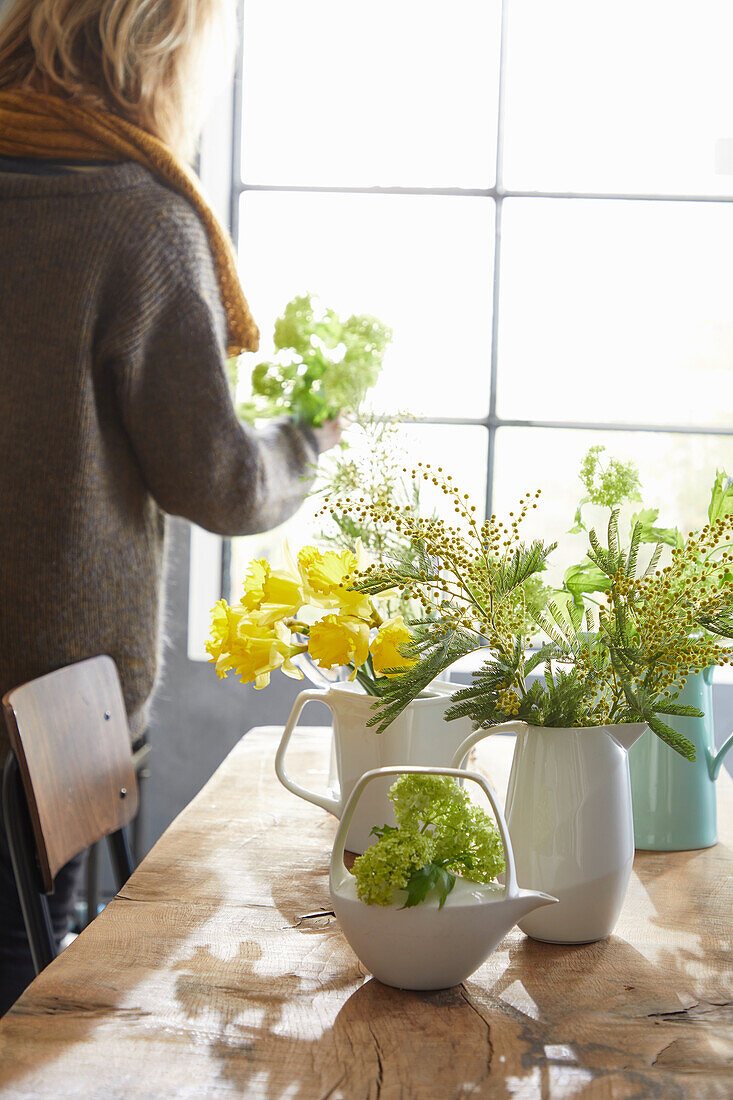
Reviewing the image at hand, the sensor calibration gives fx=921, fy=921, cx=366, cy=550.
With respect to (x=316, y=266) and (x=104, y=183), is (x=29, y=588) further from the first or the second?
(x=316, y=266)

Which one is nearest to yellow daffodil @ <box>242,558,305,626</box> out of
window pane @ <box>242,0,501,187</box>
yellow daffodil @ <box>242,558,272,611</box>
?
yellow daffodil @ <box>242,558,272,611</box>

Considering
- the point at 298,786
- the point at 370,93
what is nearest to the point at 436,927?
the point at 298,786

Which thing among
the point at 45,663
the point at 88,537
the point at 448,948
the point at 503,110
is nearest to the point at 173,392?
the point at 88,537

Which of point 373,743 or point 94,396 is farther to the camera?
point 94,396

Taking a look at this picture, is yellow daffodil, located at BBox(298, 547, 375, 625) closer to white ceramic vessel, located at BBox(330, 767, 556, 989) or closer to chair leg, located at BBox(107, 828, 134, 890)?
white ceramic vessel, located at BBox(330, 767, 556, 989)

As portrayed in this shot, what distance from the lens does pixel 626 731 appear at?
2.16ft

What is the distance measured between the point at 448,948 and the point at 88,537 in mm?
797

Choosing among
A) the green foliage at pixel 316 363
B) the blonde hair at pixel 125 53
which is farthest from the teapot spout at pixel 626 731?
the blonde hair at pixel 125 53

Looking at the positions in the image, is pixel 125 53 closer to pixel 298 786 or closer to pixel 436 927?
pixel 298 786

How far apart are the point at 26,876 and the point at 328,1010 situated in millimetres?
500

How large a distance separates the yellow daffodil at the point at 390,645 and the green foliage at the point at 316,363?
1.88 feet

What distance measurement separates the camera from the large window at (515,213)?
1946 mm

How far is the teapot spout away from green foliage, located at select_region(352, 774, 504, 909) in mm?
118

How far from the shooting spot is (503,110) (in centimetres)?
193
